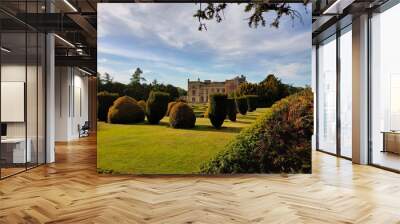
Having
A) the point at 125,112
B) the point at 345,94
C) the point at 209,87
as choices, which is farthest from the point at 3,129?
the point at 345,94

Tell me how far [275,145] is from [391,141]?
7.80ft

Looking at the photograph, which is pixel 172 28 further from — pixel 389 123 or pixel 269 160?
pixel 389 123

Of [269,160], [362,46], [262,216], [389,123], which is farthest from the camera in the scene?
[362,46]

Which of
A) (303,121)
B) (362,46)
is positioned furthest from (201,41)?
(362,46)

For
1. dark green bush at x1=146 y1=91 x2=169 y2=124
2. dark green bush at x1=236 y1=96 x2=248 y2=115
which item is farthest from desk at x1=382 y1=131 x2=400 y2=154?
dark green bush at x1=146 y1=91 x2=169 y2=124

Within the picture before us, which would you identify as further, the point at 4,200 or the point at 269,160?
the point at 269,160

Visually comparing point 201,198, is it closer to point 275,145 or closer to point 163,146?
point 163,146

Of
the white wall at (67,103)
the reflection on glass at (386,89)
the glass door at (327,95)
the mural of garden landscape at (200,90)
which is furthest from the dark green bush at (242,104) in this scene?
the white wall at (67,103)

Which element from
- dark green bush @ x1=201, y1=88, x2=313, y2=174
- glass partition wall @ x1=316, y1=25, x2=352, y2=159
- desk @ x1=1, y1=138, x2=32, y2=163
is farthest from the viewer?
glass partition wall @ x1=316, y1=25, x2=352, y2=159

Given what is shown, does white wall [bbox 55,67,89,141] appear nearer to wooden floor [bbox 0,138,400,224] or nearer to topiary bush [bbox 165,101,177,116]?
wooden floor [bbox 0,138,400,224]

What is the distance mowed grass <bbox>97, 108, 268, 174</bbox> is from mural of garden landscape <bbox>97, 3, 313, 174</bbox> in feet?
0.06

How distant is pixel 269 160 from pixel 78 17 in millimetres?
5008

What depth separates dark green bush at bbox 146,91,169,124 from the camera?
6.86 m

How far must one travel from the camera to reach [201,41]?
6789 mm
